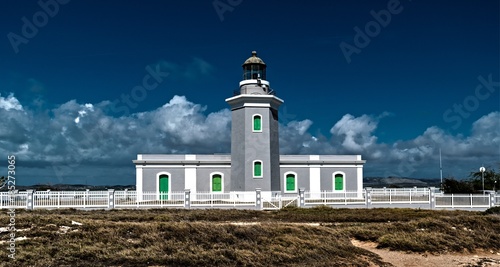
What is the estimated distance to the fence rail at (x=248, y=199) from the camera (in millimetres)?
20781

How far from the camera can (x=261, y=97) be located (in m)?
25.6

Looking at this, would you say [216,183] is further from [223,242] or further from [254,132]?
[223,242]

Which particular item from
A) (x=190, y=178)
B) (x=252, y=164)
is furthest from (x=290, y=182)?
(x=190, y=178)

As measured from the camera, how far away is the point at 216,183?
2788 centimetres

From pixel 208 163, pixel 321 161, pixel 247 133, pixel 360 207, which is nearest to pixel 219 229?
pixel 360 207

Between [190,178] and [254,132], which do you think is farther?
Answer: [190,178]

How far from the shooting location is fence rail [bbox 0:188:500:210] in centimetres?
2078

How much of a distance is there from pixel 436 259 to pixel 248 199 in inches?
583

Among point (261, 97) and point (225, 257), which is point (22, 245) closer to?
point (225, 257)

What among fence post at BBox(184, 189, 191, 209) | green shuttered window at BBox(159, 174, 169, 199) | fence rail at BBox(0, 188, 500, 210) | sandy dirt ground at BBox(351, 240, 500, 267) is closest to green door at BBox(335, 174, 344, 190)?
fence rail at BBox(0, 188, 500, 210)

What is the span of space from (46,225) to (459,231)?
1125 centimetres

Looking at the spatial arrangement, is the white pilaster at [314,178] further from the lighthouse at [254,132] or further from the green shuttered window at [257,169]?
the green shuttered window at [257,169]

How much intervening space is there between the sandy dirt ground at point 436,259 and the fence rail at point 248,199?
10643 mm

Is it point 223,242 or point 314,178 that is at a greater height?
point 314,178
